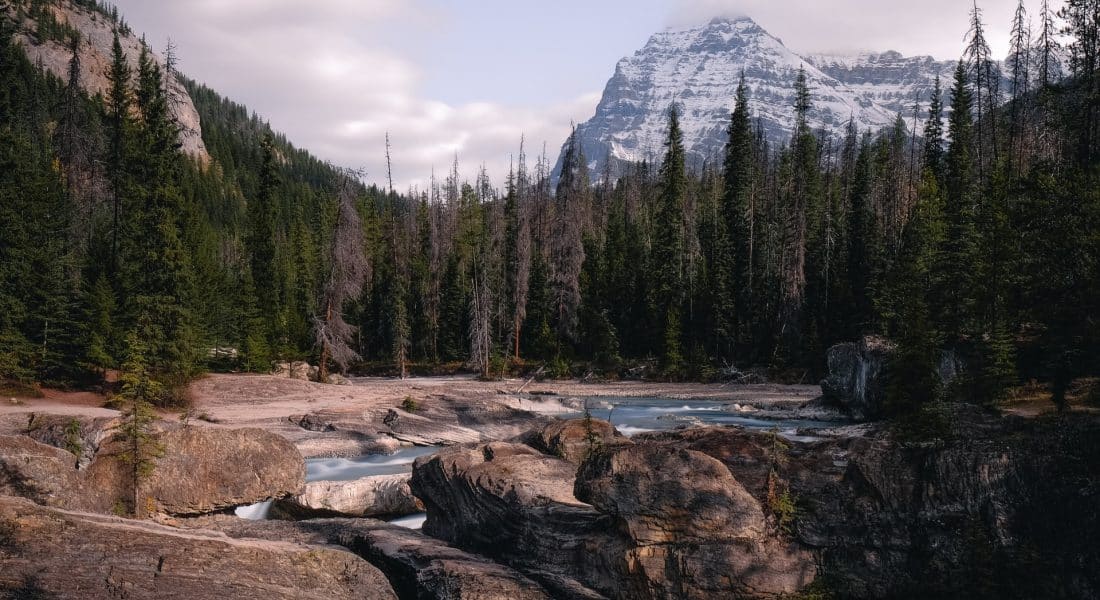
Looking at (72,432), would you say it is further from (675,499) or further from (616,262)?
(616,262)

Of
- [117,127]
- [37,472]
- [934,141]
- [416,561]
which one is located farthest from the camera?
[934,141]

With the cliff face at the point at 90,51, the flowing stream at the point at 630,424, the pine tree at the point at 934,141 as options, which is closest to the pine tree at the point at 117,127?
the flowing stream at the point at 630,424

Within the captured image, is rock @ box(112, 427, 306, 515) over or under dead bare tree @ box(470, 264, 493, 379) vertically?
under

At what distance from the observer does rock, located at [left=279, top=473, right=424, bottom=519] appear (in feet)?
55.2

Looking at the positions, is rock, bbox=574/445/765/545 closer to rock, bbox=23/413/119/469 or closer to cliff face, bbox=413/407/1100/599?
cliff face, bbox=413/407/1100/599

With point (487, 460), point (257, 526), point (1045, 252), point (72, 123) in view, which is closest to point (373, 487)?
point (257, 526)

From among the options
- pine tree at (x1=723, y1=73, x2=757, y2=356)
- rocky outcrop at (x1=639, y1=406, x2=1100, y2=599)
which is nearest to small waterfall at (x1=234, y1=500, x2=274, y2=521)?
rocky outcrop at (x1=639, y1=406, x2=1100, y2=599)

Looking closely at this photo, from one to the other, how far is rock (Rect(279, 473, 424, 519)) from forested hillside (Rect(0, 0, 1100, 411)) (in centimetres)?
1318

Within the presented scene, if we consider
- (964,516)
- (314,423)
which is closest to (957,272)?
(964,516)

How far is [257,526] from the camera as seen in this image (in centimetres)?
1469

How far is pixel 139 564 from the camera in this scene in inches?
342

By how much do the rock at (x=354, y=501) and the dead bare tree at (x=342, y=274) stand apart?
21.7 meters

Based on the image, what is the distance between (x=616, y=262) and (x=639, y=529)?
52.7 m

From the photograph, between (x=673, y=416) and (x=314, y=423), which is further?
(x=673, y=416)
